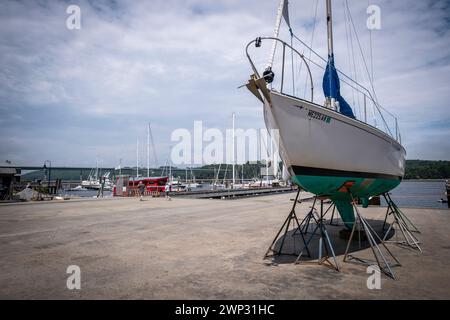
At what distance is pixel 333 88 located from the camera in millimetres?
8742

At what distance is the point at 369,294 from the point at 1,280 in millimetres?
6427

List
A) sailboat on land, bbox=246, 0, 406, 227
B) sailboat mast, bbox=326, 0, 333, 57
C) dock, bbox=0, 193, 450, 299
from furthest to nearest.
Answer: sailboat mast, bbox=326, 0, 333, 57
sailboat on land, bbox=246, 0, 406, 227
dock, bbox=0, 193, 450, 299

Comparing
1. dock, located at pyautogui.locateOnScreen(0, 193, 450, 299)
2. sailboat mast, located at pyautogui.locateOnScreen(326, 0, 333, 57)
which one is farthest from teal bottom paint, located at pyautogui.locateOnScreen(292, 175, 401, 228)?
sailboat mast, located at pyautogui.locateOnScreen(326, 0, 333, 57)

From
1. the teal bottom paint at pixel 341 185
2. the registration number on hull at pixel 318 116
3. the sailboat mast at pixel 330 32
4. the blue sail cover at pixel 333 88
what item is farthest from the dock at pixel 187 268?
the sailboat mast at pixel 330 32

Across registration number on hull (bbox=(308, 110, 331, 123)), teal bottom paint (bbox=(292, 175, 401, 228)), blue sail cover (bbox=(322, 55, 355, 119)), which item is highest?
blue sail cover (bbox=(322, 55, 355, 119))

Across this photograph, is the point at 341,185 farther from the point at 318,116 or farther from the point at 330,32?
the point at 330,32

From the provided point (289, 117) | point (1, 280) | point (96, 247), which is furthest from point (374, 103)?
point (1, 280)

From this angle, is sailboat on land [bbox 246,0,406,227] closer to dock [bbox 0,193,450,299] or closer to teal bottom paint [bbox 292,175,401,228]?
teal bottom paint [bbox 292,175,401,228]

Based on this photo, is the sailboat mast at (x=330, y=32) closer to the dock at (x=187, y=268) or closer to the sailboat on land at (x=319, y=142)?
the sailboat on land at (x=319, y=142)

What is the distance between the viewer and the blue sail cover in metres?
8.73

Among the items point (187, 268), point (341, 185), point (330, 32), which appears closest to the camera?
point (187, 268)

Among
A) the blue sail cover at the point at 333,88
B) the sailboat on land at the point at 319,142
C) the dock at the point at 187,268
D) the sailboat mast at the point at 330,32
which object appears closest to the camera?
the dock at the point at 187,268

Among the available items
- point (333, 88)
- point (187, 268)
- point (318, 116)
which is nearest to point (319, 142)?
point (318, 116)

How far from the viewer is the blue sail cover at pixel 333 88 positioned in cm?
873
